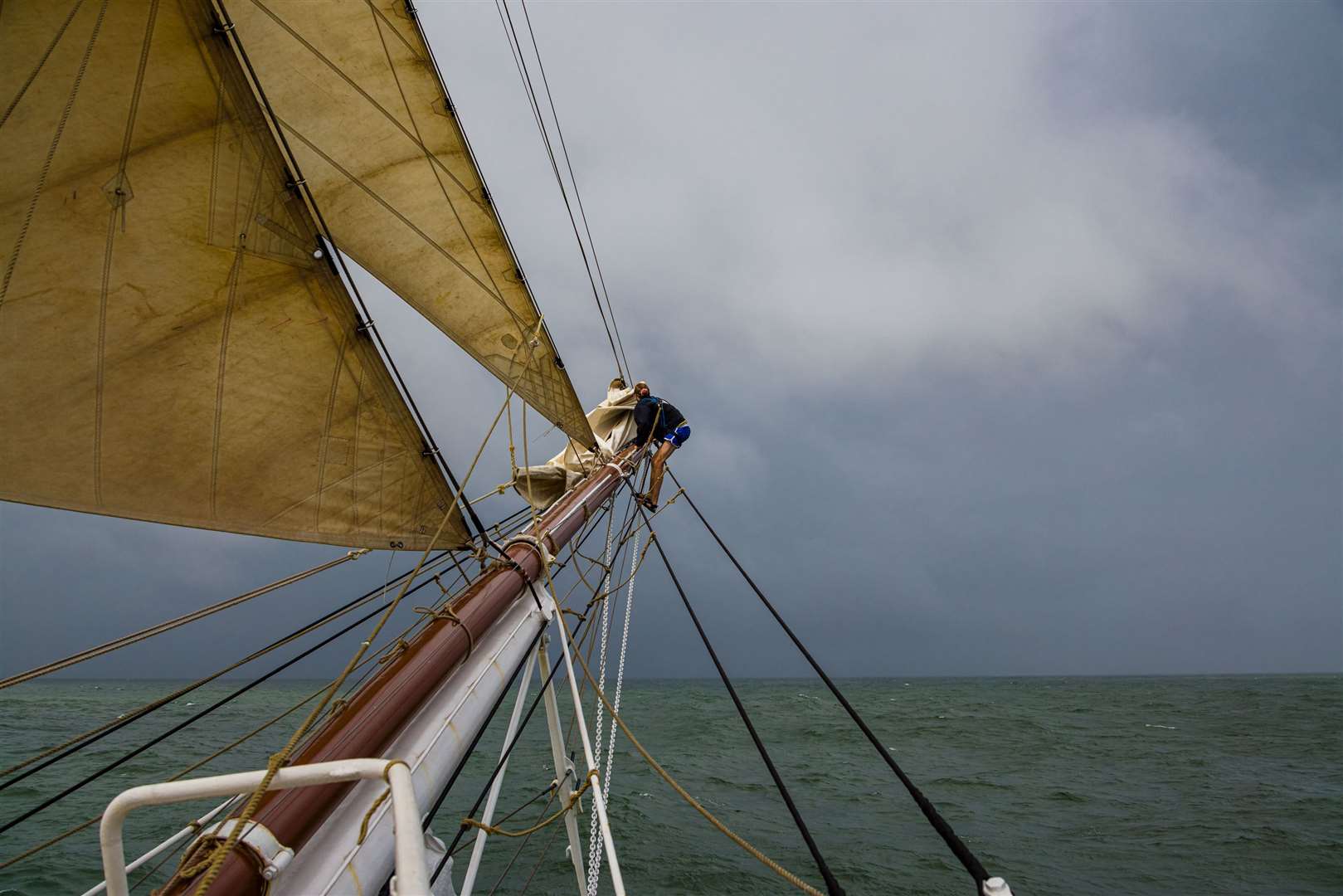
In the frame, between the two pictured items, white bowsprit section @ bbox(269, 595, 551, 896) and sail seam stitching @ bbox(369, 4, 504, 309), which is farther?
sail seam stitching @ bbox(369, 4, 504, 309)

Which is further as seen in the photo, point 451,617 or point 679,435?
point 679,435

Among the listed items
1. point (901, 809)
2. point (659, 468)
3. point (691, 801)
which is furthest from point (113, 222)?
point (901, 809)

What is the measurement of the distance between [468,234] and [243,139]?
2919 millimetres

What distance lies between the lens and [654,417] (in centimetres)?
939

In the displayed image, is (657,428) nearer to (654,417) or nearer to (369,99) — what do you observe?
(654,417)

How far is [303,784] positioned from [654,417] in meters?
7.96

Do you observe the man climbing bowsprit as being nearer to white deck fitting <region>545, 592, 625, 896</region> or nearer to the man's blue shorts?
the man's blue shorts

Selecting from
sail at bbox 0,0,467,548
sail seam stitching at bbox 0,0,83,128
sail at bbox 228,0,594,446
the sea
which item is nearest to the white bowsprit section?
sail at bbox 0,0,467,548

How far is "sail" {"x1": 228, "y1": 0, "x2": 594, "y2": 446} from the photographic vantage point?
568 cm

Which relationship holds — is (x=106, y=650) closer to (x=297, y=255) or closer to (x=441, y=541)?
(x=441, y=541)

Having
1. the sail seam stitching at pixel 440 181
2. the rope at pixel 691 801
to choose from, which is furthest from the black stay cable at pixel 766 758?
the sail seam stitching at pixel 440 181

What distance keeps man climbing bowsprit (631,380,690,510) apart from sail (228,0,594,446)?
298cm

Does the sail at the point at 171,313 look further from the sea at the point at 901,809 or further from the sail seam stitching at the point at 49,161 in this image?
the sea at the point at 901,809

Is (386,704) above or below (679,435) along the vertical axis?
below
